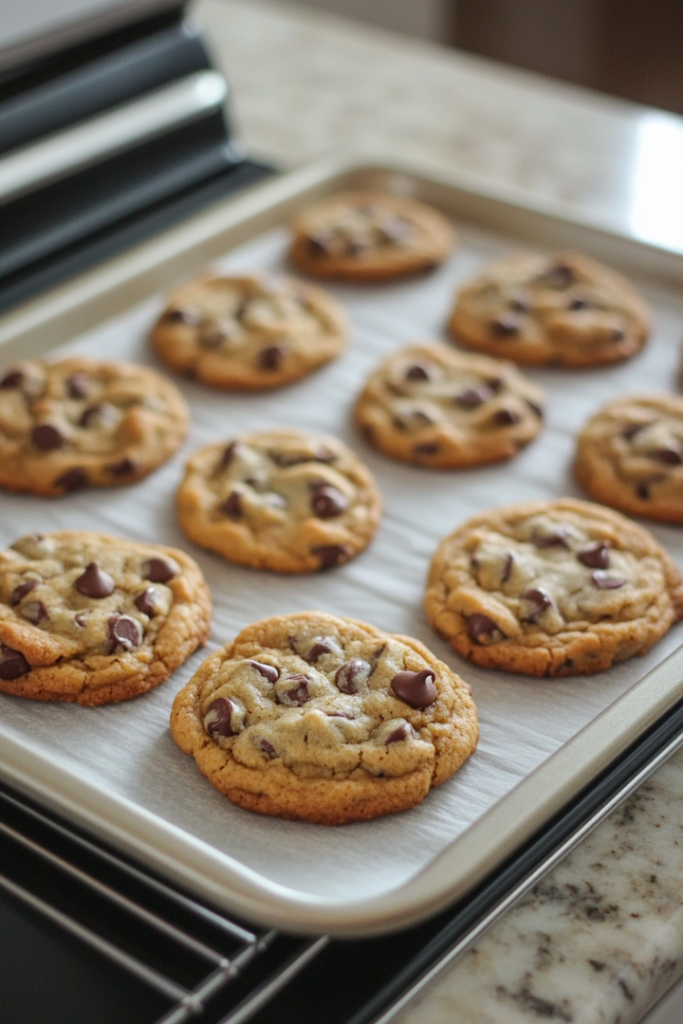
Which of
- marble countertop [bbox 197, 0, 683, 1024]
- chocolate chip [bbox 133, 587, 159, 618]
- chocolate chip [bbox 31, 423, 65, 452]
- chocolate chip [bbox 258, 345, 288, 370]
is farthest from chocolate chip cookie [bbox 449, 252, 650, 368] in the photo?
chocolate chip [bbox 133, 587, 159, 618]

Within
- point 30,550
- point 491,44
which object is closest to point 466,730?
point 30,550

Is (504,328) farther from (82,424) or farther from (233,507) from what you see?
(82,424)

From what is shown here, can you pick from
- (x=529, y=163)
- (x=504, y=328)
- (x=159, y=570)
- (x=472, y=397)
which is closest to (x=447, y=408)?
(x=472, y=397)

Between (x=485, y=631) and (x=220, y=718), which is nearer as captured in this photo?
(x=220, y=718)

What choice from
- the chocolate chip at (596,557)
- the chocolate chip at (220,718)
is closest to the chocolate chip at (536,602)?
the chocolate chip at (596,557)

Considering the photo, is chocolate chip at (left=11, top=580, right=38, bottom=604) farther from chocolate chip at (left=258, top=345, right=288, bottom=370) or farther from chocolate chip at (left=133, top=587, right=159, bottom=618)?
chocolate chip at (left=258, top=345, right=288, bottom=370)
